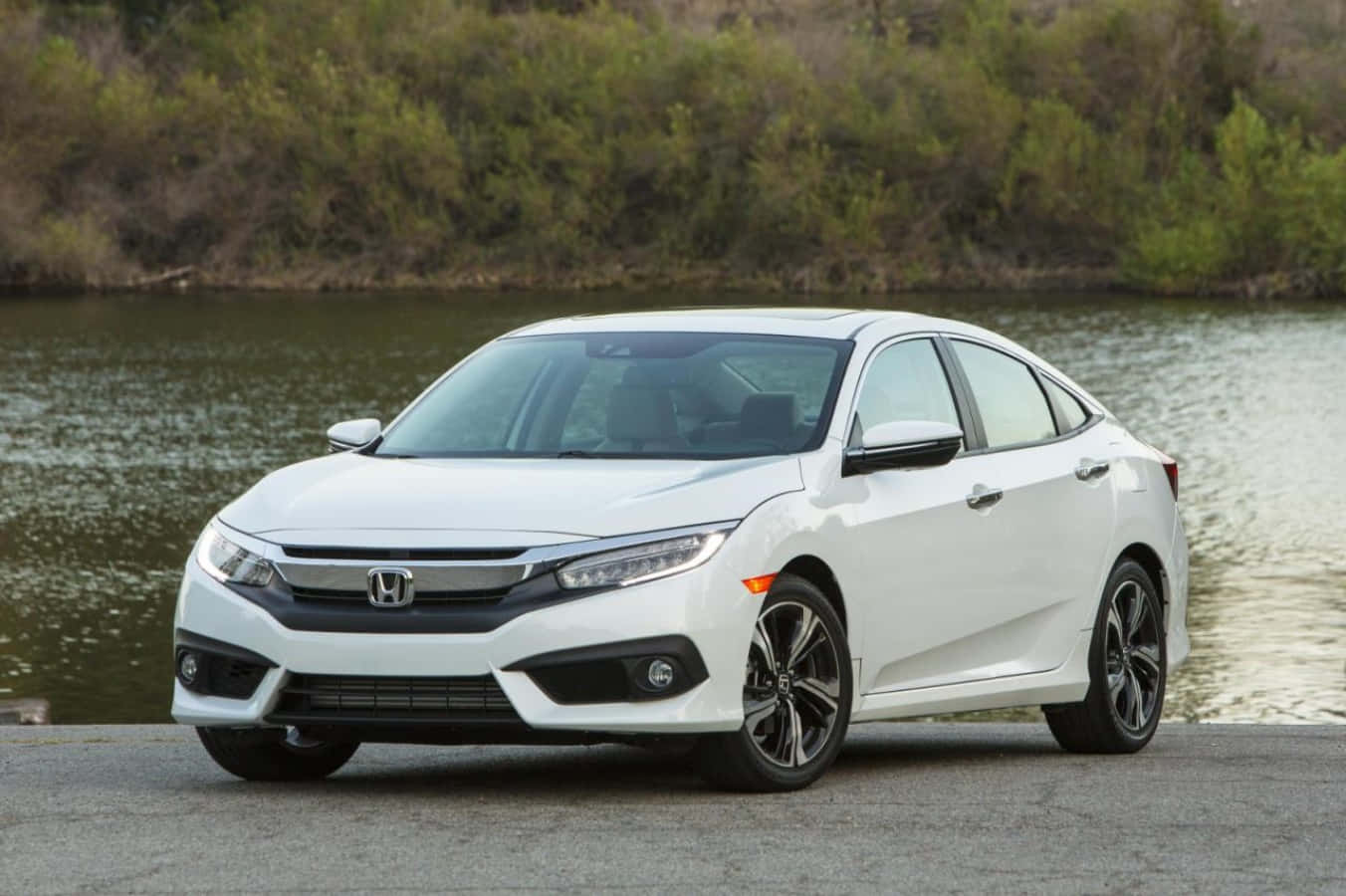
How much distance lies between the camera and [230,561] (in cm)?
717

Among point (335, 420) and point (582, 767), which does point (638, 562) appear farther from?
point (335, 420)

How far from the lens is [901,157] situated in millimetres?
98312

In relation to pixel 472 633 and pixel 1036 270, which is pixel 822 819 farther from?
pixel 1036 270

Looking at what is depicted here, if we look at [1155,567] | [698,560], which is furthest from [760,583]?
[1155,567]

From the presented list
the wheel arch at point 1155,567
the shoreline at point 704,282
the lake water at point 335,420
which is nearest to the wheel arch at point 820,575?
the wheel arch at point 1155,567

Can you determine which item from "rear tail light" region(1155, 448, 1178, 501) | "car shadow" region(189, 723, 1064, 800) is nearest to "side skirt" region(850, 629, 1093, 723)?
"car shadow" region(189, 723, 1064, 800)

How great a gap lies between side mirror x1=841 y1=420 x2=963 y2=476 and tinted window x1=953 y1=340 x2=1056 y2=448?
0.94m

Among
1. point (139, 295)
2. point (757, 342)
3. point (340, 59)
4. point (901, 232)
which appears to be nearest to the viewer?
point (757, 342)

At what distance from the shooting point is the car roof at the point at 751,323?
8305 millimetres

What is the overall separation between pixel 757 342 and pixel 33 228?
85646mm

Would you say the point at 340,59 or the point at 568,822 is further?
the point at 340,59

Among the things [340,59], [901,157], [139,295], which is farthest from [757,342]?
[340,59]

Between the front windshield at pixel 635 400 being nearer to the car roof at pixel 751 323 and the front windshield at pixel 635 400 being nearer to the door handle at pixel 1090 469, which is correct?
the car roof at pixel 751 323

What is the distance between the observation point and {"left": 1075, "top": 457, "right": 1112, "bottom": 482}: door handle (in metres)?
8.98
